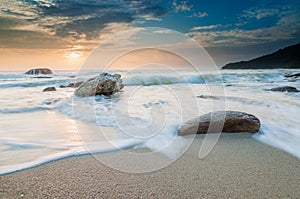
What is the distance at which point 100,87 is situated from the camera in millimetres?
7148

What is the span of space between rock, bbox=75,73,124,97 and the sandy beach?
5071 mm

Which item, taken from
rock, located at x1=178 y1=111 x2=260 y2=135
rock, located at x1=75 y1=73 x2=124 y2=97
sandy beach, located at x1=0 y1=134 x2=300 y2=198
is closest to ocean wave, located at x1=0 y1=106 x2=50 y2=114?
rock, located at x1=75 y1=73 x2=124 y2=97

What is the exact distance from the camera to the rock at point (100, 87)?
7.01 meters

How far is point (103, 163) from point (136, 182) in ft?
1.71

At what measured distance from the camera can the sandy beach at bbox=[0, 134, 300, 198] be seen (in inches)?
58.9

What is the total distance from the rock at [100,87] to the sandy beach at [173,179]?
5.07m

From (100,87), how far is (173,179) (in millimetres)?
5889

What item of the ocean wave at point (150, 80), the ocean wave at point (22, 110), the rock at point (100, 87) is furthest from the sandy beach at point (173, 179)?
the ocean wave at point (150, 80)

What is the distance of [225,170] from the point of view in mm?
1871

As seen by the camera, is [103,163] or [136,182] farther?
[103,163]

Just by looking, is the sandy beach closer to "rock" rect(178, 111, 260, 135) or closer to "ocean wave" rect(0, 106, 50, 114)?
"rock" rect(178, 111, 260, 135)

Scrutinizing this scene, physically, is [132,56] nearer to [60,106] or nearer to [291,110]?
[60,106]

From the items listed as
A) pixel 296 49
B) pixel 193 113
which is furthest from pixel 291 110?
pixel 296 49

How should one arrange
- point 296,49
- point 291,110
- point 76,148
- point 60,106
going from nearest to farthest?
point 76,148 → point 291,110 → point 60,106 → point 296,49
